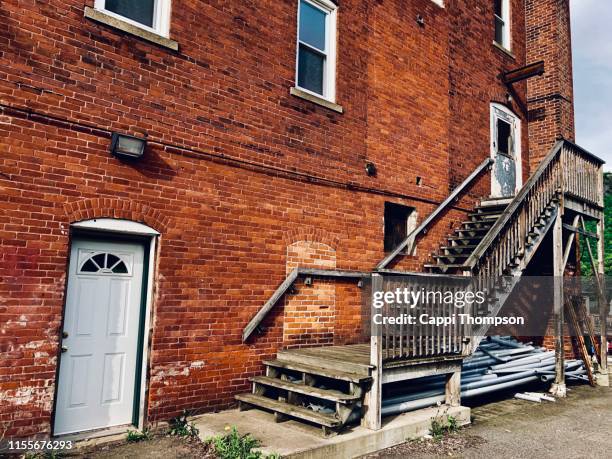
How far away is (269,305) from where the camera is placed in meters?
6.66

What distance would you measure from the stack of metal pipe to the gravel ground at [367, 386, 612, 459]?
38cm

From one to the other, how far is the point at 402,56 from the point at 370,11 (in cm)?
105

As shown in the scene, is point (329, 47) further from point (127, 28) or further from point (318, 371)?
point (318, 371)

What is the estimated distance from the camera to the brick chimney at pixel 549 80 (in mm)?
12109

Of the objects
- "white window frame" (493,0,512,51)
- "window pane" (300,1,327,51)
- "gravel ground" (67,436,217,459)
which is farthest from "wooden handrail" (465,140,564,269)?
"gravel ground" (67,436,217,459)

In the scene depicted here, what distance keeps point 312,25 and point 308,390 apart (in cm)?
569

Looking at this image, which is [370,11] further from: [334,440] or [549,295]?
[549,295]

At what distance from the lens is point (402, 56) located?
9.17 meters

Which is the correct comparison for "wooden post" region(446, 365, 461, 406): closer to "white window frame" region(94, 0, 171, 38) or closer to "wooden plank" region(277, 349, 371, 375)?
"wooden plank" region(277, 349, 371, 375)

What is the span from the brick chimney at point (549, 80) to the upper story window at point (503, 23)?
85 cm

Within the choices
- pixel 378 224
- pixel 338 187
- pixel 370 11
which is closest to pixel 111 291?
pixel 338 187

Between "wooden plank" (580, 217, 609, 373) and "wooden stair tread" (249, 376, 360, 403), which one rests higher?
"wooden plank" (580, 217, 609, 373)

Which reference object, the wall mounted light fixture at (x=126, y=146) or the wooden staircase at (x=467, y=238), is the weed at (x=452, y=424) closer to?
the wooden staircase at (x=467, y=238)

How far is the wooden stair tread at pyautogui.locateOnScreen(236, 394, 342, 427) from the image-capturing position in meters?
5.07
